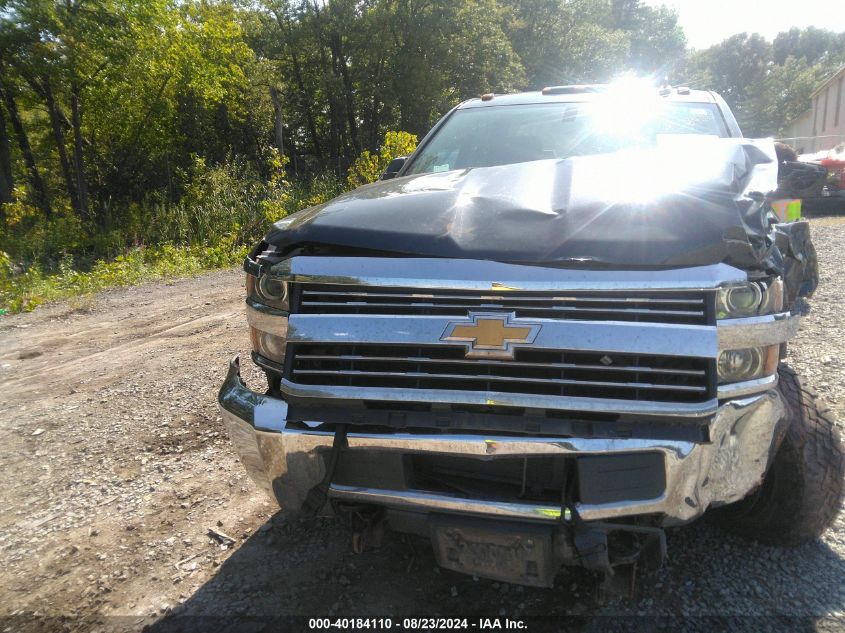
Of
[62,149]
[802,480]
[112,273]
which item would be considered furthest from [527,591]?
[62,149]

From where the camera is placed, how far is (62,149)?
774 inches

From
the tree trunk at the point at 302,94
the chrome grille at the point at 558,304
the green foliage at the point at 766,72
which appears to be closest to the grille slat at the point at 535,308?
the chrome grille at the point at 558,304

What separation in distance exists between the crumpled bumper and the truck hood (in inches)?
20.9

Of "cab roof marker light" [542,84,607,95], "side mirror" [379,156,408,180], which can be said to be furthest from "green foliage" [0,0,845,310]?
"cab roof marker light" [542,84,607,95]

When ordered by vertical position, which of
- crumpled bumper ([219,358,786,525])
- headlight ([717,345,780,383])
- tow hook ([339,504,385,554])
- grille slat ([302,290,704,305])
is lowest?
tow hook ([339,504,385,554])

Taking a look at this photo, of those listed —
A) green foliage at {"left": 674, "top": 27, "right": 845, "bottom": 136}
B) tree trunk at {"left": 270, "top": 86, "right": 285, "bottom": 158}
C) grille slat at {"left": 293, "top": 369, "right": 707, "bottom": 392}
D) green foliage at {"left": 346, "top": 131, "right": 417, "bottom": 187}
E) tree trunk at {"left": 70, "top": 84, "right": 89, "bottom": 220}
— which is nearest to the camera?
grille slat at {"left": 293, "top": 369, "right": 707, "bottom": 392}

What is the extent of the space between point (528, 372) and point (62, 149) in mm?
22206

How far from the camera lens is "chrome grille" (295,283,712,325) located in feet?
5.94

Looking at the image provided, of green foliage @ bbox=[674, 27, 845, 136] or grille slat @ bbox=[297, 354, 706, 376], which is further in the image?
green foliage @ bbox=[674, 27, 845, 136]

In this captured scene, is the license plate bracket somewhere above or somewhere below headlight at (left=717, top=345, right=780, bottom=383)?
below

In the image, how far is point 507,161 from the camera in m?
3.35

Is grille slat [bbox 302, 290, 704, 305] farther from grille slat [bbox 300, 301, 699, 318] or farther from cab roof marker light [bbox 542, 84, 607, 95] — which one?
cab roof marker light [bbox 542, 84, 607, 95]

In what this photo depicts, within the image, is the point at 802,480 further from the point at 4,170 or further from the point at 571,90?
Answer: the point at 4,170

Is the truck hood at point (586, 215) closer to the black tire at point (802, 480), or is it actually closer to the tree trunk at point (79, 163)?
the black tire at point (802, 480)
